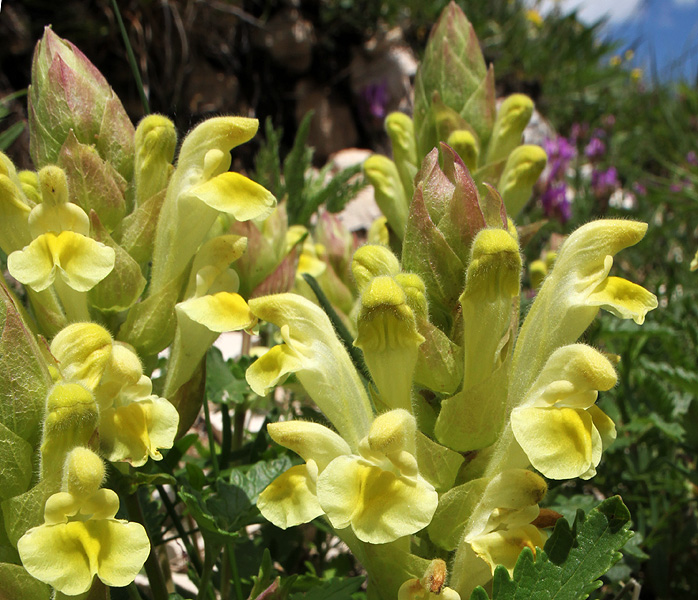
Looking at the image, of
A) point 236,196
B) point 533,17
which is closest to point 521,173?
point 236,196

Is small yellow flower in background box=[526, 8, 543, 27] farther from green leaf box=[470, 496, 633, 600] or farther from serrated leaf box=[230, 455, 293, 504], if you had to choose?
green leaf box=[470, 496, 633, 600]

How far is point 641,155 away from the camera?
5809 millimetres

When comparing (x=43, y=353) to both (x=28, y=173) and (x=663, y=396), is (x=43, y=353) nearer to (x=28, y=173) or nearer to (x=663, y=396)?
(x=28, y=173)

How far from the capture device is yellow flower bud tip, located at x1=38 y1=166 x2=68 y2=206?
3.01ft

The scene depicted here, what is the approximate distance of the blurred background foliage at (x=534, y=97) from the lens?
1.71 m

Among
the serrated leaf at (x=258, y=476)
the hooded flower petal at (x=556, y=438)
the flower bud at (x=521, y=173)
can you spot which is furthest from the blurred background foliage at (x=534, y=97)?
the hooded flower petal at (x=556, y=438)

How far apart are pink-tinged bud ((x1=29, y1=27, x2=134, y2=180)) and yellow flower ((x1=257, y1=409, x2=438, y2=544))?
1.70 feet

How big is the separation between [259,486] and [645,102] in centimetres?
683

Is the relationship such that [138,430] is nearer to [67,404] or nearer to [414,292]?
[67,404]

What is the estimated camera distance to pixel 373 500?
748mm

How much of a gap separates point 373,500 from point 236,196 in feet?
1.55

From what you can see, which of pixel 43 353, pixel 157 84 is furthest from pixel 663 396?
pixel 157 84

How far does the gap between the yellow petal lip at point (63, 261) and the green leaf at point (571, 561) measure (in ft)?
1.94

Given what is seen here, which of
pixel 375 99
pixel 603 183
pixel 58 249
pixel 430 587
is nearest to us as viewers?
pixel 430 587
